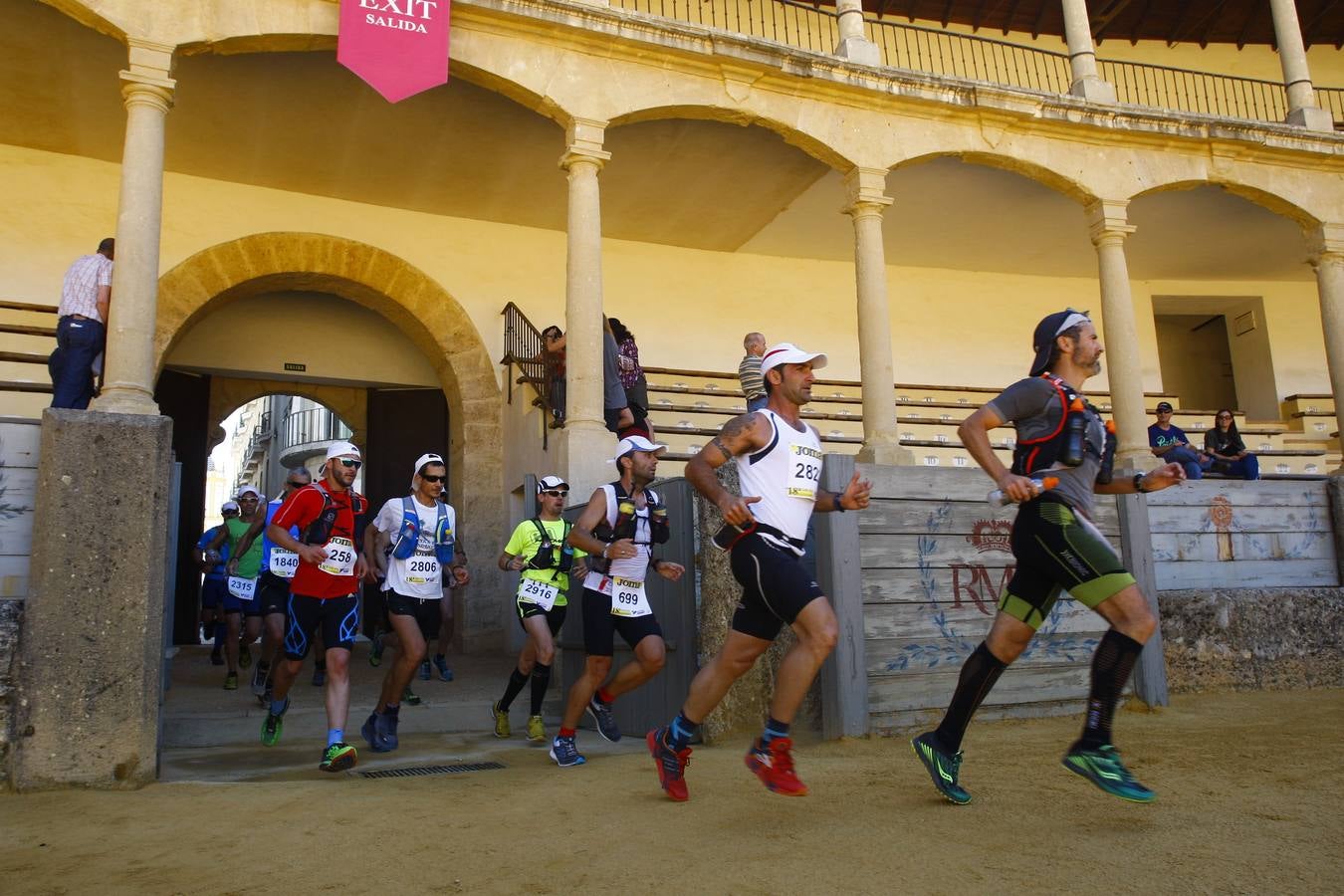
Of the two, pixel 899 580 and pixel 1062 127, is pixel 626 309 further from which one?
pixel 899 580

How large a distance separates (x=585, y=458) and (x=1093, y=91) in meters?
7.99

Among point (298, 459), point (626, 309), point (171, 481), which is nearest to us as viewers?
point (171, 481)

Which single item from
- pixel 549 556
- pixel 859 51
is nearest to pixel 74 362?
pixel 549 556

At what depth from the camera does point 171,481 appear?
5930 millimetres

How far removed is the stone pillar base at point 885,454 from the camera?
1052 cm

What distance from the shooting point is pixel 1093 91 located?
12.3 m

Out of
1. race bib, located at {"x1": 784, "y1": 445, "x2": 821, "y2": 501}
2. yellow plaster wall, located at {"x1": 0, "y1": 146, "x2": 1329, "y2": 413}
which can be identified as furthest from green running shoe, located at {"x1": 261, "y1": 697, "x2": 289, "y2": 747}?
yellow plaster wall, located at {"x1": 0, "y1": 146, "x2": 1329, "y2": 413}

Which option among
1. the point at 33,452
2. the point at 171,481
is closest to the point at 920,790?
the point at 171,481

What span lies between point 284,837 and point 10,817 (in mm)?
1543

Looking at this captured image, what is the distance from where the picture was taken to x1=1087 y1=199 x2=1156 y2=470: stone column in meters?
11.7

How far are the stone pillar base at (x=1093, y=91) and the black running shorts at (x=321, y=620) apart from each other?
421 inches

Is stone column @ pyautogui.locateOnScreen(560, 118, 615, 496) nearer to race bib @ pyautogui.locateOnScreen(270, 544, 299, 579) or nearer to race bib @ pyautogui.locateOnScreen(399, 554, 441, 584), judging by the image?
race bib @ pyautogui.locateOnScreen(270, 544, 299, 579)

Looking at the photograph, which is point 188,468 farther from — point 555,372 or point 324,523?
point 324,523

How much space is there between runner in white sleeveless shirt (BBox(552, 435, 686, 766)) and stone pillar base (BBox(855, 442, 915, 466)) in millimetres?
4961
